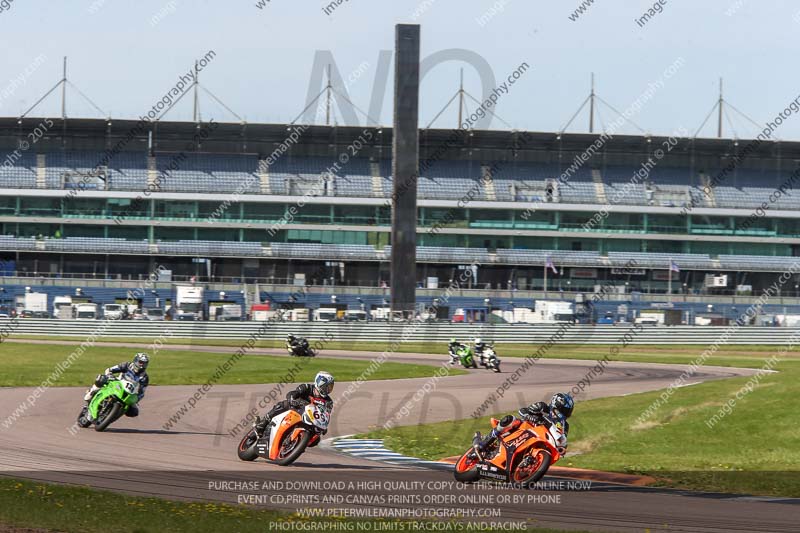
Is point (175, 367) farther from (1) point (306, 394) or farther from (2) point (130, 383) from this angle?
(1) point (306, 394)

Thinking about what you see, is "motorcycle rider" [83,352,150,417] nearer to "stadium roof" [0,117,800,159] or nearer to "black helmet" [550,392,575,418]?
"black helmet" [550,392,575,418]

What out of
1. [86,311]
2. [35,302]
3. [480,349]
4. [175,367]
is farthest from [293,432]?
[35,302]

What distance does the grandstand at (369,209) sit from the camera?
279ft

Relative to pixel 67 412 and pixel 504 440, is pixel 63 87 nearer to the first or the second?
pixel 67 412

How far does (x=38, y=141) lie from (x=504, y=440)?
268 ft

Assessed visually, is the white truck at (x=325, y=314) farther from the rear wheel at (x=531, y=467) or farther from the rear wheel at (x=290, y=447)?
the rear wheel at (x=531, y=467)

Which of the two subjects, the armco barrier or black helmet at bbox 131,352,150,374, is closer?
black helmet at bbox 131,352,150,374

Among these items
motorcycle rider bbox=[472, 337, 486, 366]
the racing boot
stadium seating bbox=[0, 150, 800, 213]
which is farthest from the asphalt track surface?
stadium seating bbox=[0, 150, 800, 213]

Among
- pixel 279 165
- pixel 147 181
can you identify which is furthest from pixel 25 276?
pixel 279 165

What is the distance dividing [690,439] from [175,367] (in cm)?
2187

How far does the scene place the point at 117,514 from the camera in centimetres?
1183

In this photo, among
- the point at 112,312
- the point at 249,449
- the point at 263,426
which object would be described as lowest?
the point at 249,449

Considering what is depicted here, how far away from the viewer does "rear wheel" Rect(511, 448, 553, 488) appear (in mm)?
14875

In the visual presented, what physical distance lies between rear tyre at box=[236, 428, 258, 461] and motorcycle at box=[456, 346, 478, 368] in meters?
25.6
